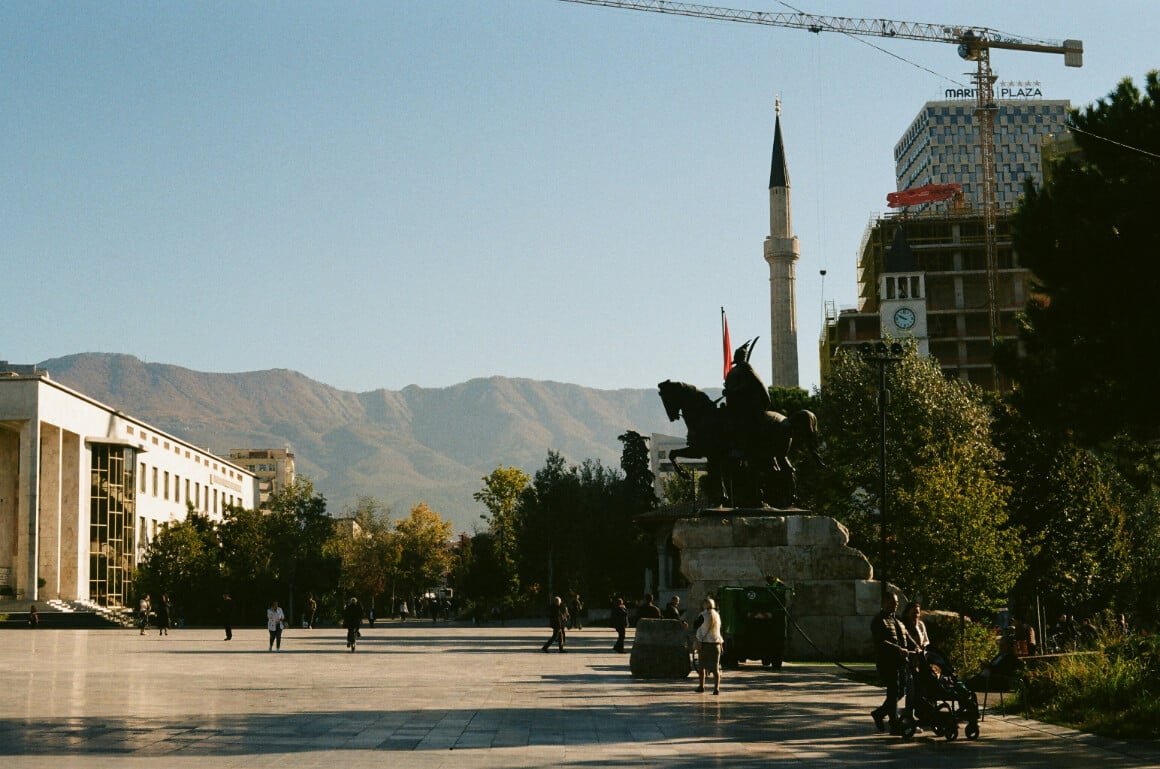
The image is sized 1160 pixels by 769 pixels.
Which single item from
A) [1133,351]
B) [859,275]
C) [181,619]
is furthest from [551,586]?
[859,275]

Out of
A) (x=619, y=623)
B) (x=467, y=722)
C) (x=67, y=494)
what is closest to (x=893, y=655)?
(x=467, y=722)

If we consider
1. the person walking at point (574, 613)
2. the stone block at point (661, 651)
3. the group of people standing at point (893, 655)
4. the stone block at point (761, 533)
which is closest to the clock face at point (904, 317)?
the person walking at point (574, 613)

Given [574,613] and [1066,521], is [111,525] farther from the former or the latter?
[1066,521]

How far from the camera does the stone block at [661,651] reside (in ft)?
76.9

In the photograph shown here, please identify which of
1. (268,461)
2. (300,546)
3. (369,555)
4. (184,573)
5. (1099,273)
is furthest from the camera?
(268,461)

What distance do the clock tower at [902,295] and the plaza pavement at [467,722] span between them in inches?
3296

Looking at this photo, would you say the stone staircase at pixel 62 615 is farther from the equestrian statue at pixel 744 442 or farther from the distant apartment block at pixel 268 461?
the distant apartment block at pixel 268 461

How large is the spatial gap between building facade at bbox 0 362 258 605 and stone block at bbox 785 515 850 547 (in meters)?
46.6

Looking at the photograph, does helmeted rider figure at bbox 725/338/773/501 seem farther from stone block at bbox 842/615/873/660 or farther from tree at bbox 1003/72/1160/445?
tree at bbox 1003/72/1160/445

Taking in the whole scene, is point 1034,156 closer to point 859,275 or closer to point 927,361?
point 859,275

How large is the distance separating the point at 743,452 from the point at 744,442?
221 mm

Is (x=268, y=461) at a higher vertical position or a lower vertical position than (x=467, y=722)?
higher

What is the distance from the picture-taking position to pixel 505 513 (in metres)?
86.6

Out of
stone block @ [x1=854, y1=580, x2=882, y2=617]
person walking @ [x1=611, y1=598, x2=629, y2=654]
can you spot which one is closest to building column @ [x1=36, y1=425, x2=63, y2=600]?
person walking @ [x1=611, y1=598, x2=629, y2=654]
